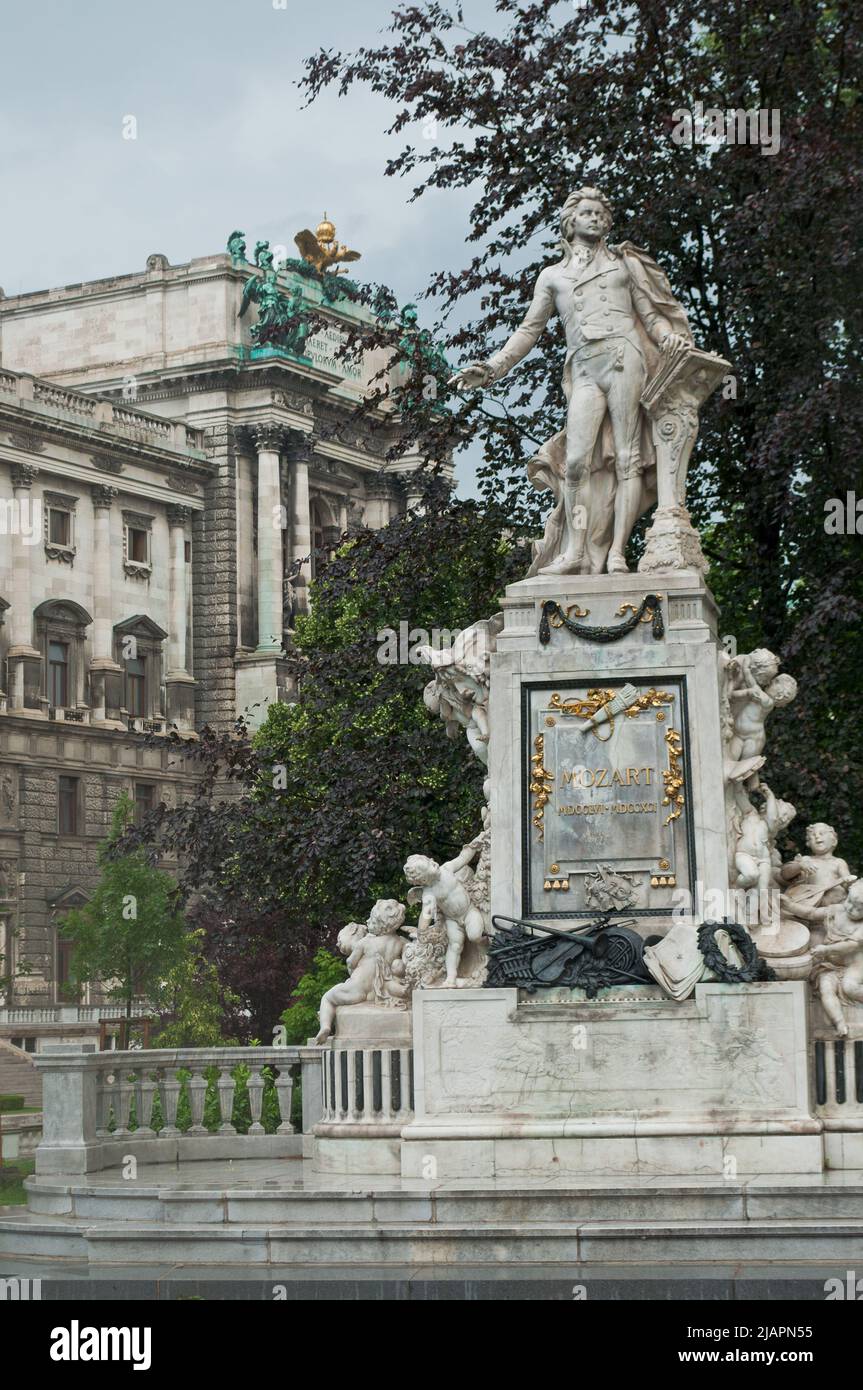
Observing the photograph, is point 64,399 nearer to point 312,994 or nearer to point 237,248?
point 237,248

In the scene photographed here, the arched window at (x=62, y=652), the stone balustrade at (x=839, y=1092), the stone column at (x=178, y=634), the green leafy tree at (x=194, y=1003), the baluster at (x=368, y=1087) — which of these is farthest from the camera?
the stone column at (x=178, y=634)

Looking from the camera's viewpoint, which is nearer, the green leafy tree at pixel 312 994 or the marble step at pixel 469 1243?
the marble step at pixel 469 1243

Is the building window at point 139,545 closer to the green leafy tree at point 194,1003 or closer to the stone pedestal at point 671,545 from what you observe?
the green leafy tree at point 194,1003

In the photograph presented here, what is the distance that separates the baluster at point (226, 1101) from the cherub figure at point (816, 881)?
5880 mm

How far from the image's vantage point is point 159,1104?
18.7 meters

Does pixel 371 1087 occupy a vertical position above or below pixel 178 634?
below

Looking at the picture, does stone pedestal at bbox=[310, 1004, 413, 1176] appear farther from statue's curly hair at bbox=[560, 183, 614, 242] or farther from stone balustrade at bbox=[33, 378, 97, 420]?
stone balustrade at bbox=[33, 378, 97, 420]

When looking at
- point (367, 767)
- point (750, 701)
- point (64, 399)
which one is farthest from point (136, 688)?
point (750, 701)

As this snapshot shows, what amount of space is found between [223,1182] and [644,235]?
13195 mm

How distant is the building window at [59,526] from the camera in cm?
7038

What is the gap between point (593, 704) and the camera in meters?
15.8

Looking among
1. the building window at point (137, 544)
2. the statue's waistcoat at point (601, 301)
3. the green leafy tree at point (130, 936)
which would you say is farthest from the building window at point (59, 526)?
the statue's waistcoat at point (601, 301)

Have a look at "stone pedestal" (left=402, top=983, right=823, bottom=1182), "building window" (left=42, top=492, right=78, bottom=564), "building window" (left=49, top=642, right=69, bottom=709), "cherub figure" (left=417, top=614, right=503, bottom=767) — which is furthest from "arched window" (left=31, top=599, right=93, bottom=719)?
"stone pedestal" (left=402, top=983, right=823, bottom=1182)

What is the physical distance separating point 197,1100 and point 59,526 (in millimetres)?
53718
